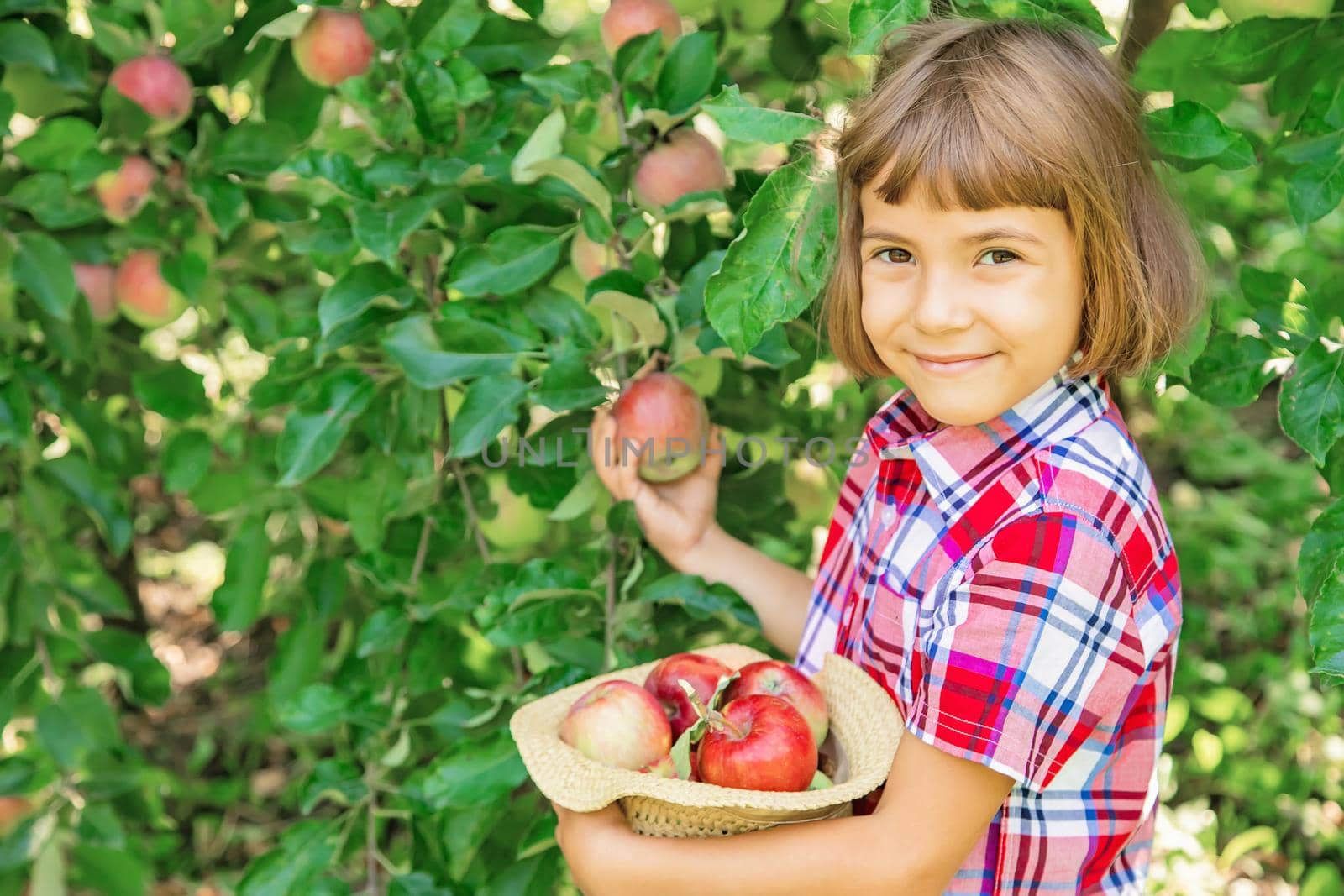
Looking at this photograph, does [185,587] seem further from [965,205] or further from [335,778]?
[965,205]

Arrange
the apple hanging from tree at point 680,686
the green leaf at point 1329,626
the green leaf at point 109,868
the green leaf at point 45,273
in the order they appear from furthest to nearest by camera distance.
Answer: the green leaf at point 109,868, the green leaf at point 45,273, the apple hanging from tree at point 680,686, the green leaf at point 1329,626

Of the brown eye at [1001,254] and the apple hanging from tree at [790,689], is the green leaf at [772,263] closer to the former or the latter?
the brown eye at [1001,254]

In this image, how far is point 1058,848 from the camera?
971 millimetres

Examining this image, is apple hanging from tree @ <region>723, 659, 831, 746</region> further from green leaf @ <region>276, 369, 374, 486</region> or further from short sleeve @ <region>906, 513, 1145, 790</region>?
green leaf @ <region>276, 369, 374, 486</region>

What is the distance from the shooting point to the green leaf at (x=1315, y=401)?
1.02 meters

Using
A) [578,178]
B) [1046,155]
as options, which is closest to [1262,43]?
[1046,155]

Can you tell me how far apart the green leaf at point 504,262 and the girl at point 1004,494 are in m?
0.31

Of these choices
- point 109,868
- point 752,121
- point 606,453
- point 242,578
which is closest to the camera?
point 752,121

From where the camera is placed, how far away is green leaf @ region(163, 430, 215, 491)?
4.93 feet

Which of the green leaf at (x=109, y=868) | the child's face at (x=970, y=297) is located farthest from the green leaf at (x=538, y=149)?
the green leaf at (x=109, y=868)

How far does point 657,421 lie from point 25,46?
0.78m

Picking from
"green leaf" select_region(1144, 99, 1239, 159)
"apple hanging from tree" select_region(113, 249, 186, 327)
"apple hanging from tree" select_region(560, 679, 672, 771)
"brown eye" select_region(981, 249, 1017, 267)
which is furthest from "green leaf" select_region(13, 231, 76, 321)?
"green leaf" select_region(1144, 99, 1239, 159)

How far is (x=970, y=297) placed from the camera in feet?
2.92

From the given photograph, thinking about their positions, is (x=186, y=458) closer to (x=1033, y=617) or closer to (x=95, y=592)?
(x=95, y=592)
